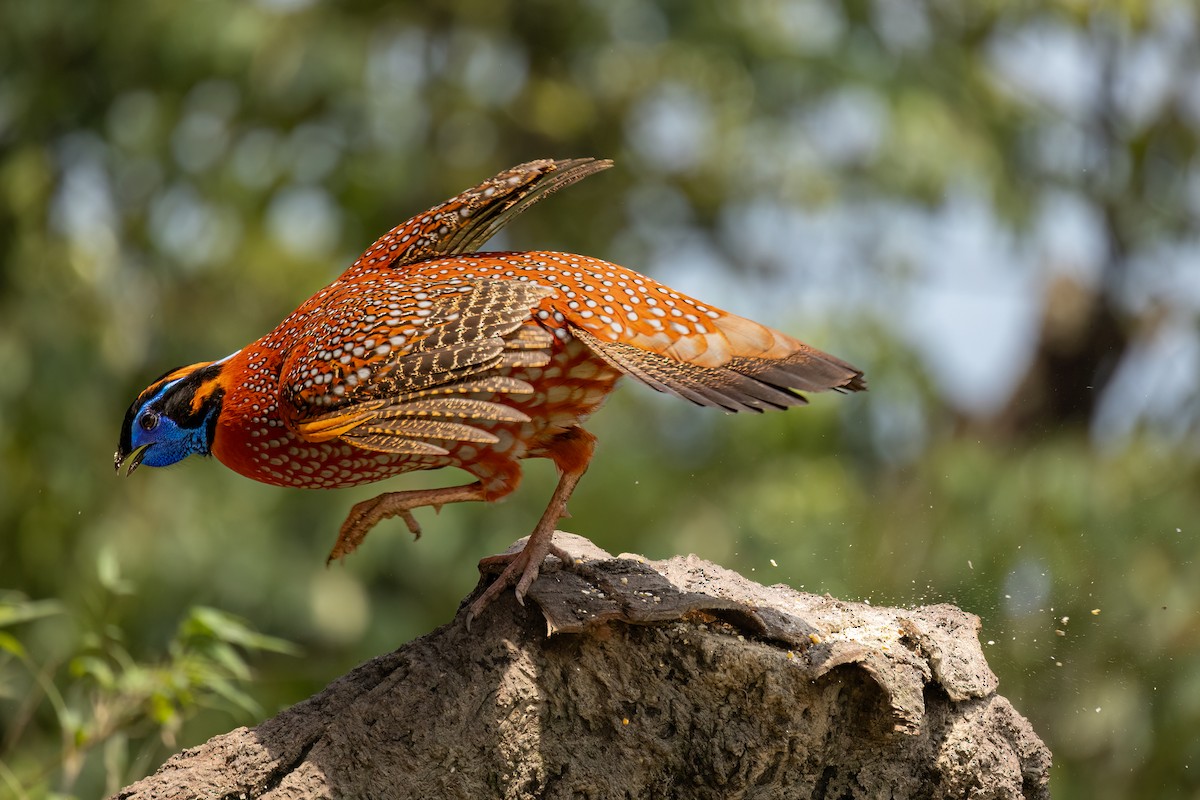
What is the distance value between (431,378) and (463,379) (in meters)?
0.08

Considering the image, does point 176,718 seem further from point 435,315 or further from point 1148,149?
point 1148,149

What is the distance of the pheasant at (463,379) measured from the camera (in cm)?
359

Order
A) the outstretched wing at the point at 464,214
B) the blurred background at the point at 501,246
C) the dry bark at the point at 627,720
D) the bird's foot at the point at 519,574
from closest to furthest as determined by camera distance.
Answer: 1. the dry bark at the point at 627,720
2. the bird's foot at the point at 519,574
3. the outstretched wing at the point at 464,214
4. the blurred background at the point at 501,246

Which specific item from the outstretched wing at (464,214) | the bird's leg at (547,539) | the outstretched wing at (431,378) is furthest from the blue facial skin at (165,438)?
the bird's leg at (547,539)

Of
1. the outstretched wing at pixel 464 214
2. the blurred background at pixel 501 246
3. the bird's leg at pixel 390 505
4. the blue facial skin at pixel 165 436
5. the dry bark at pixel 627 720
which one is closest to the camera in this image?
the dry bark at pixel 627 720

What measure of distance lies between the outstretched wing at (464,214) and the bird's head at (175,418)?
60 cm

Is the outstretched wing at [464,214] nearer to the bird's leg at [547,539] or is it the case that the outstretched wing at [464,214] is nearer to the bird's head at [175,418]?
the bird's head at [175,418]

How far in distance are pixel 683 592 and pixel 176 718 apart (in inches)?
90.7

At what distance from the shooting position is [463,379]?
11.8 feet

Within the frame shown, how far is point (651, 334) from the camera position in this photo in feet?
12.3

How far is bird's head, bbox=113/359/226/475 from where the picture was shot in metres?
4.00

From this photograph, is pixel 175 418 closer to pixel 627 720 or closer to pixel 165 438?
pixel 165 438

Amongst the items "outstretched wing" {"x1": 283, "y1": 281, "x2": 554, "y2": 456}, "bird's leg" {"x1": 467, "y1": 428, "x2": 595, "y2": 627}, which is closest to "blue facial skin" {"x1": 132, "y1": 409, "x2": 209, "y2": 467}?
"outstretched wing" {"x1": 283, "y1": 281, "x2": 554, "y2": 456}

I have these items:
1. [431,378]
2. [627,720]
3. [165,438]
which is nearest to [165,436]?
[165,438]
